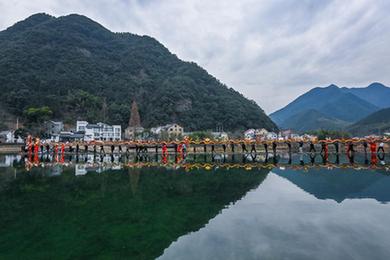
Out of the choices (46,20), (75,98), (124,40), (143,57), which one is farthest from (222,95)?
(46,20)

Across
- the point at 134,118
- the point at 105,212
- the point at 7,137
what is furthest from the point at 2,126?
the point at 105,212

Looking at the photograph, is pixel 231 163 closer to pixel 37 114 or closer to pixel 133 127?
pixel 37 114

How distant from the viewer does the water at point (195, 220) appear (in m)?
6.46

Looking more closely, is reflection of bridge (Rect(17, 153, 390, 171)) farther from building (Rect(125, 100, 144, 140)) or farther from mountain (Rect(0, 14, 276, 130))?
building (Rect(125, 100, 144, 140))

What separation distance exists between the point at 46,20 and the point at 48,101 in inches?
2956

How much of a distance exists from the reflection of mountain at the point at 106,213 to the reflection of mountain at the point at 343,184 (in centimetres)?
288

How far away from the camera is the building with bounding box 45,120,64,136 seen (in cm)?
6794

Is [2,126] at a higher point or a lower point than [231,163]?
higher

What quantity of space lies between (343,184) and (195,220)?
32.8ft

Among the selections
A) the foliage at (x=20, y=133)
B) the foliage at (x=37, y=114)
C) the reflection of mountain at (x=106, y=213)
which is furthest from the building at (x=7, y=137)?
the reflection of mountain at (x=106, y=213)

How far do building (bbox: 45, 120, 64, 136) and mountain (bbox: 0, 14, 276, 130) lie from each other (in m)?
1.97

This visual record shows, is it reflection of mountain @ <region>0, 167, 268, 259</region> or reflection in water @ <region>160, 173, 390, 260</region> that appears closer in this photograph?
reflection in water @ <region>160, 173, 390, 260</region>

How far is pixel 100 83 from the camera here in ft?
337

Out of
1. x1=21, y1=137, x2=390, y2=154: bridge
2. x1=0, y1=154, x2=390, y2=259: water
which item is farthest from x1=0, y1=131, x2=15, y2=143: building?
x1=0, y1=154, x2=390, y2=259: water
